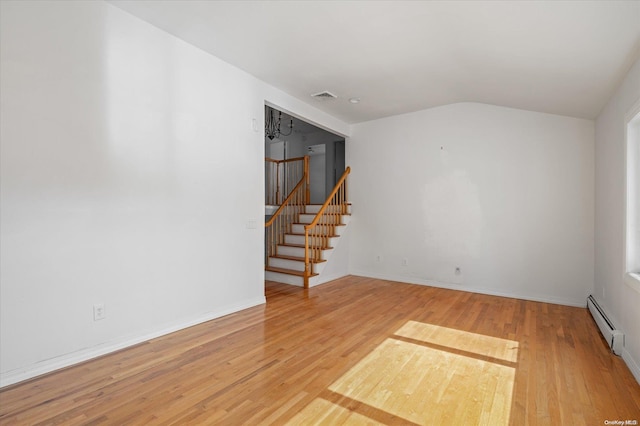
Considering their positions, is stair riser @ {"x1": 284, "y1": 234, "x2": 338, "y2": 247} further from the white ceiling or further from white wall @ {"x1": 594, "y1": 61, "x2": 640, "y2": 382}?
white wall @ {"x1": 594, "y1": 61, "x2": 640, "y2": 382}

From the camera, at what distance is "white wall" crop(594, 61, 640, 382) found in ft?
8.63

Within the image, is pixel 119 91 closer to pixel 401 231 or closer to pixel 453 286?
pixel 401 231

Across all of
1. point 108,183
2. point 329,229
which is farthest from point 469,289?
point 108,183

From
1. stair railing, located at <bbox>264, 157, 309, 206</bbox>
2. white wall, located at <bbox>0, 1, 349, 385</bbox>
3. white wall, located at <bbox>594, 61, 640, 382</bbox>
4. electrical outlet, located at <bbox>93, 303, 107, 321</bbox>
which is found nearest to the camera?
white wall, located at <bbox>0, 1, 349, 385</bbox>

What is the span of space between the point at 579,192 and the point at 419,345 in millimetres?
3256

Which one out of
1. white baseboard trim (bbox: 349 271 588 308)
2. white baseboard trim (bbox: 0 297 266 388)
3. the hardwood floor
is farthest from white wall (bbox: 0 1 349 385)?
white baseboard trim (bbox: 349 271 588 308)

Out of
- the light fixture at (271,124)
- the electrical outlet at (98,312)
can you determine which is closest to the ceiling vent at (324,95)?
the light fixture at (271,124)

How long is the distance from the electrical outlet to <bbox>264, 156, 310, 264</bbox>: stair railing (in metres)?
3.41

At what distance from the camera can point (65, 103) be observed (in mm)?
2572

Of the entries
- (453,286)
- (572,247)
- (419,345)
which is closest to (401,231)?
(453,286)

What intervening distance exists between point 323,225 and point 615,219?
4.00 meters

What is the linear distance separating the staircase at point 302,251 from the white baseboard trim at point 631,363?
12.2 ft

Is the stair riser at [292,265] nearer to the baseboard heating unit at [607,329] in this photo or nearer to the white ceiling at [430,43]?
the white ceiling at [430,43]

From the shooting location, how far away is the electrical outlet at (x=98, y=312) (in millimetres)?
2734
